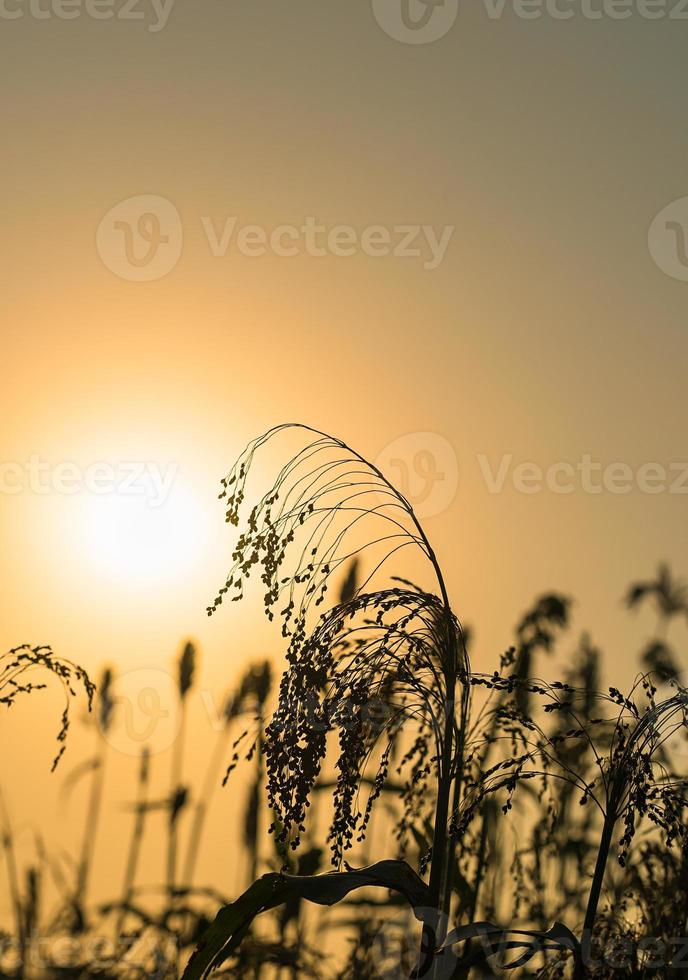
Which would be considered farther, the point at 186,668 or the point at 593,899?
the point at 186,668

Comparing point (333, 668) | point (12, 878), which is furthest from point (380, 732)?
point (12, 878)

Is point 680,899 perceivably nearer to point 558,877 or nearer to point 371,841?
point 558,877

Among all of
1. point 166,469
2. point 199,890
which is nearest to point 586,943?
point 199,890

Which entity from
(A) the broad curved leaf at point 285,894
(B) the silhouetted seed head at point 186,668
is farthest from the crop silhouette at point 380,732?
(B) the silhouetted seed head at point 186,668

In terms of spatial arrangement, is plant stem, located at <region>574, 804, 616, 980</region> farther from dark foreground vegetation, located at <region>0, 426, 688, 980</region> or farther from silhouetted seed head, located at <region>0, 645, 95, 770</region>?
silhouetted seed head, located at <region>0, 645, 95, 770</region>

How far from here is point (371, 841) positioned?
13.4ft

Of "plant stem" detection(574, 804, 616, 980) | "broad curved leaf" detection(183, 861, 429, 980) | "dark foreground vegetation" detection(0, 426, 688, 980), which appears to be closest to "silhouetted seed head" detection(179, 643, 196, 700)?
"dark foreground vegetation" detection(0, 426, 688, 980)

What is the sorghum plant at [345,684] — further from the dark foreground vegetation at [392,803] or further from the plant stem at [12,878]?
the plant stem at [12,878]

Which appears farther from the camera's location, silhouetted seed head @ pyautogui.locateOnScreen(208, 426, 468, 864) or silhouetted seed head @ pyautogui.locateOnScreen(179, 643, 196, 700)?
silhouetted seed head @ pyautogui.locateOnScreen(179, 643, 196, 700)

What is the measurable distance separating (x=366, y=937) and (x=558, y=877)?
0.97 metres

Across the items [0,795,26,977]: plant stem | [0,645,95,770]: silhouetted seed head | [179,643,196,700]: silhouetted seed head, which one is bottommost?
[0,795,26,977]: plant stem

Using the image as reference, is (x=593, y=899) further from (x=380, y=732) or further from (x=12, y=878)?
(x=12, y=878)

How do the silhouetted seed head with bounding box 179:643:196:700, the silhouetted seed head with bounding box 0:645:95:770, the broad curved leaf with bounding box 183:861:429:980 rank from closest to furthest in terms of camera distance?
1. the broad curved leaf with bounding box 183:861:429:980
2. the silhouetted seed head with bounding box 0:645:95:770
3. the silhouetted seed head with bounding box 179:643:196:700

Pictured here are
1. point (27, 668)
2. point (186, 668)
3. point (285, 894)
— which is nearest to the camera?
point (285, 894)
